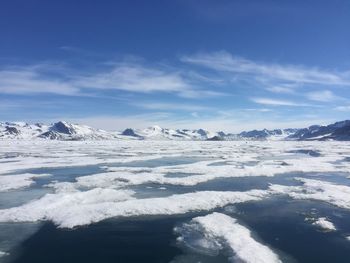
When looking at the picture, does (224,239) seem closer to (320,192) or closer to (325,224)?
(325,224)

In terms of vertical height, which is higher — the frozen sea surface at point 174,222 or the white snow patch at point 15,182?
the white snow patch at point 15,182

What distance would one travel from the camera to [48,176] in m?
30.2

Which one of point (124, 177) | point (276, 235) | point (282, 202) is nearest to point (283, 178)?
point (282, 202)

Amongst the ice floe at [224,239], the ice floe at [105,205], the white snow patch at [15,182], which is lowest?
the ice floe at [224,239]

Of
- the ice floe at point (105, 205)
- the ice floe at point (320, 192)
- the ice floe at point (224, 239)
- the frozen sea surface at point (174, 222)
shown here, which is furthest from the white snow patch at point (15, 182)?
the ice floe at point (320, 192)

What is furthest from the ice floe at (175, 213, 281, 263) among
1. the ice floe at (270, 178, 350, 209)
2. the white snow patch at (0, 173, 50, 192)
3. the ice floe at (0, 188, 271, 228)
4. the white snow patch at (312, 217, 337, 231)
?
the white snow patch at (0, 173, 50, 192)

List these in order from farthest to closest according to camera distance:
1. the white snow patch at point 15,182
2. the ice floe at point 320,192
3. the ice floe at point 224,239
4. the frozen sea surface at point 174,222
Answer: the white snow patch at point 15,182 < the ice floe at point 320,192 < the frozen sea surface at point 174,222 < the ice floe at point 224,239

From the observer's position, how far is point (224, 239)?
1283 centimetres

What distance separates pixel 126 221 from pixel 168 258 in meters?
4.43

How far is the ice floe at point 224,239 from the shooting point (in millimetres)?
11234

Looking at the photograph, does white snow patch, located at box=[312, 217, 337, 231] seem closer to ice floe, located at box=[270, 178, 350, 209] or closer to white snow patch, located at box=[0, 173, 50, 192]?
ice floe, located at box=[270, 178, 350, 209]

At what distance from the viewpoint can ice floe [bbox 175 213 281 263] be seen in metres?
11.2

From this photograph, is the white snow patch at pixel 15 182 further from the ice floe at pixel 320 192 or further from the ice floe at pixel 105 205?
the ice floe at pixel 320 192

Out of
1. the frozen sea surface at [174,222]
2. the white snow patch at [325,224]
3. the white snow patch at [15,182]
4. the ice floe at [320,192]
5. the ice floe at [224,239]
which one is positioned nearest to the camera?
the ice floe at [224,239]
